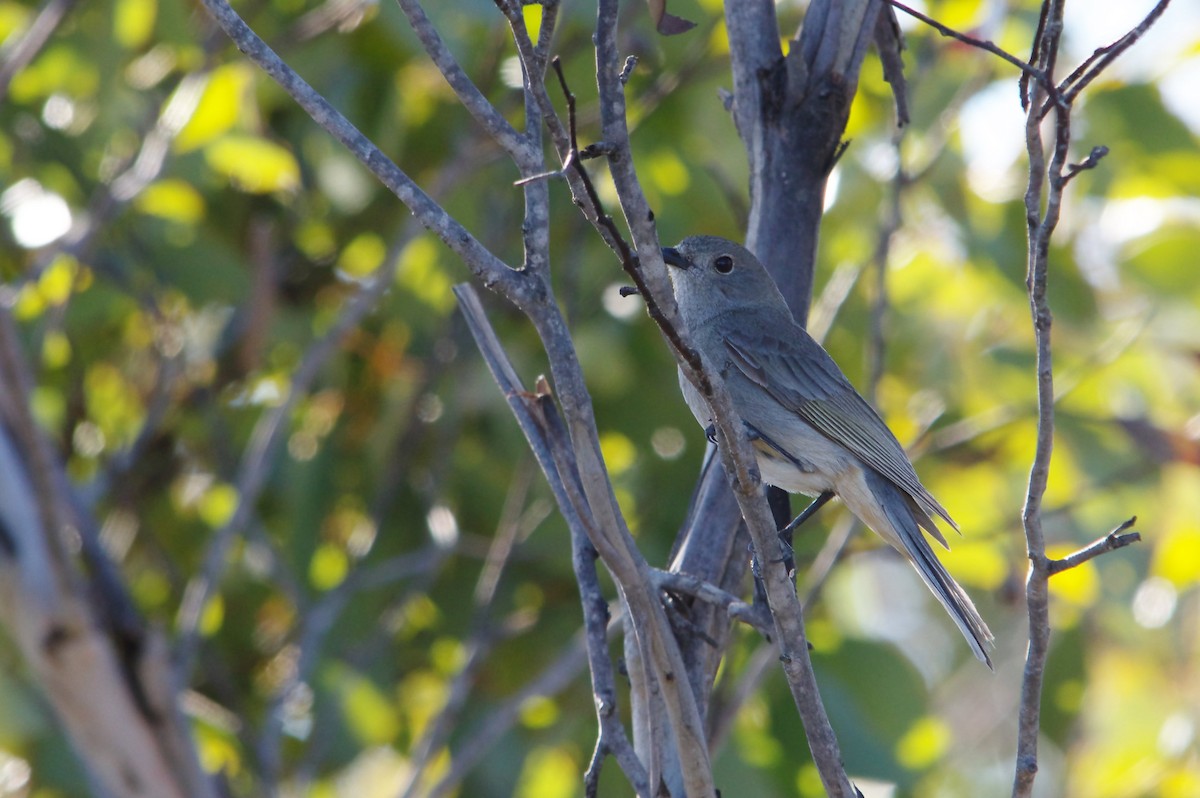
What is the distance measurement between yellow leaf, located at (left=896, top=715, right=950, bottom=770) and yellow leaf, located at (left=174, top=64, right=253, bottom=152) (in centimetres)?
309

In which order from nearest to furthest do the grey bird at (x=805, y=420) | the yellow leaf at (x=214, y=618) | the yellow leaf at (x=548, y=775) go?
the grey bird at (x=805, y=420), the yellow leaf at (x=548, y=775), the yellow leaf at (x=214, y=618)

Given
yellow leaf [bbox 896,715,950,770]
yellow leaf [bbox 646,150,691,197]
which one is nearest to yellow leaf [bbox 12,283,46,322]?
yellow leaf [bbox 646,150,691,197]

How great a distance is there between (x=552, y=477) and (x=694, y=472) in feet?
7.12

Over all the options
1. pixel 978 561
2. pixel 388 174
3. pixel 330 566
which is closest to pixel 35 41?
pixel 330 566

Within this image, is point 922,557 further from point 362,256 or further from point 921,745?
point 362,256

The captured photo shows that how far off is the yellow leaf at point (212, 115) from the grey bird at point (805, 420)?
1911 mm

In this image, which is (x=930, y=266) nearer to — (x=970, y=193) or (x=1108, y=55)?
(x=970, y=193)

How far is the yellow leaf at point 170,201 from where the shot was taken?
15.7ft

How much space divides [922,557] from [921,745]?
1.02 meters

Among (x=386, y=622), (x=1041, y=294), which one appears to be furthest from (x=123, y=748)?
(x=1041, y=294)

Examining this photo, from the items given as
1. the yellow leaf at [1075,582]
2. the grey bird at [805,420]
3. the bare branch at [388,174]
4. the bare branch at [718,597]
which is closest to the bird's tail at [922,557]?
the grey bird at [805,420]

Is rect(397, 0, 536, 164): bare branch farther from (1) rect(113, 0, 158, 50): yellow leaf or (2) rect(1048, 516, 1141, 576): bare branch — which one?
(1) rect(113, 0, 158, 50): yellow leaf

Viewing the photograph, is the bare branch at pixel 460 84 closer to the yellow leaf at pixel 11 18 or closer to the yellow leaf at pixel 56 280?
the yellow leaf at pixel 56 280

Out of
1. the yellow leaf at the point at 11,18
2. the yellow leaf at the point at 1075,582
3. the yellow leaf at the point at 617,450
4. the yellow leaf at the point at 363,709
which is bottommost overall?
→ the yellow leaf at the point at 363,709
